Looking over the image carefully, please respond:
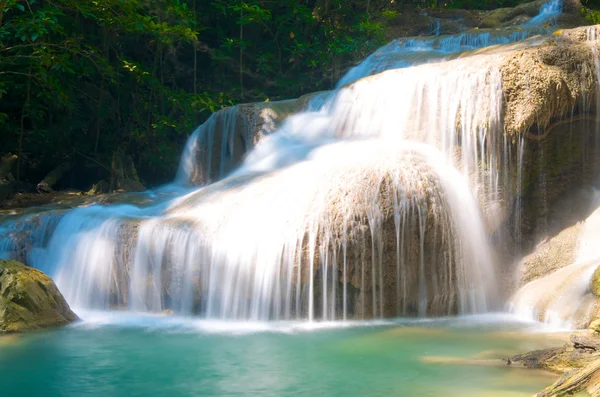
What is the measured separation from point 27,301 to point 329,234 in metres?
3.47

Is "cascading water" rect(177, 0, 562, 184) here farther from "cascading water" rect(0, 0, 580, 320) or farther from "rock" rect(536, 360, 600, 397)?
"rock" rect(536, 360, 600, 397)

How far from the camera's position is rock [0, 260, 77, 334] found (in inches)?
288

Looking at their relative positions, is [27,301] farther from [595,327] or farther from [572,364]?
[595,327]

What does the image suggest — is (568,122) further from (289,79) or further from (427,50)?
(289,79)

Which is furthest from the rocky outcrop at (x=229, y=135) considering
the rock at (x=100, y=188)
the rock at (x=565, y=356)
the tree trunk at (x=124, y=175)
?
the rock at (x=565, y=356)

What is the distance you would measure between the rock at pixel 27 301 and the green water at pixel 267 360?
26 cm

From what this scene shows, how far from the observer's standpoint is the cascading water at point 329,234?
7891 millimetres

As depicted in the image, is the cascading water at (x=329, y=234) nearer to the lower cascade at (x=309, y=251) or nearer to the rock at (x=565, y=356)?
the lower cascade at (x=309, y=251)

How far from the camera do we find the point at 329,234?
784cm

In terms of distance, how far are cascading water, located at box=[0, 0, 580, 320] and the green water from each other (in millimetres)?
532

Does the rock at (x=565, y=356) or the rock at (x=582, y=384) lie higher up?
the rock at (x=582, y=384)

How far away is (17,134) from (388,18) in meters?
9.30

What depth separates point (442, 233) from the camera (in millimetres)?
8188

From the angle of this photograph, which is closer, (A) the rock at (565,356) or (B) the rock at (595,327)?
(A) the rock at (565,356)
